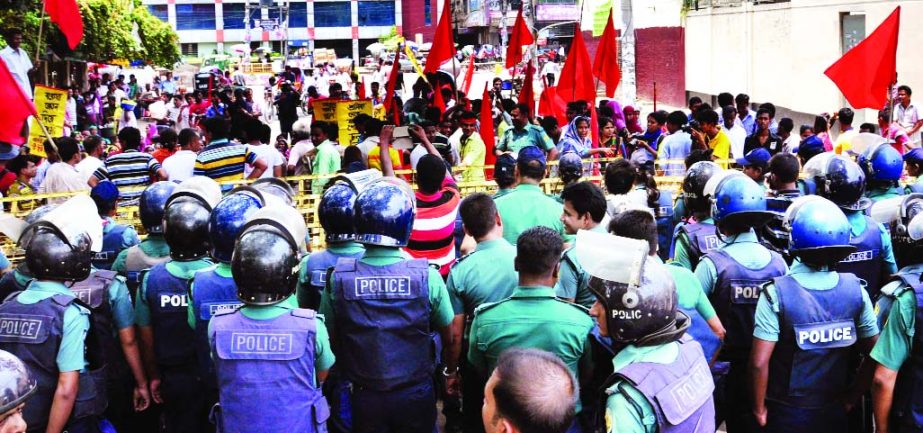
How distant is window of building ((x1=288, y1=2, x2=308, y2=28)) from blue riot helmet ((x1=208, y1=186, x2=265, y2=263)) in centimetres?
8927

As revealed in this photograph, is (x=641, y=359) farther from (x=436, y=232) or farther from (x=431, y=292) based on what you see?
(x=436, y=232)

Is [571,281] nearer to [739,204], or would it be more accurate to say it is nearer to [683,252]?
[739,204]

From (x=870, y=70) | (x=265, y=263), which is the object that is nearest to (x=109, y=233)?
(x=265, y=263)

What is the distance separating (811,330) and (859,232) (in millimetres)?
1773

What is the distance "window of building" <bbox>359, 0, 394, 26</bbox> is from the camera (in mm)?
91375

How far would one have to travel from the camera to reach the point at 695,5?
28922 millimetres

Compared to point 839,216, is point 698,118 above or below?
above

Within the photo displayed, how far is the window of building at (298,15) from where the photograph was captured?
91256 mm

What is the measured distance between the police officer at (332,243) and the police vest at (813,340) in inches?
91.5

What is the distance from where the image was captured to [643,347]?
345 centimetres

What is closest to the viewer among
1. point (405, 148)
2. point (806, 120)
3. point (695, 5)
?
point (405, 148)

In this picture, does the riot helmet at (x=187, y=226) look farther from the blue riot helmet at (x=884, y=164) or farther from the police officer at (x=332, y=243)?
the blue riot helmet at (x=884, y=164)

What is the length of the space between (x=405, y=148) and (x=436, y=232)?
4.26m

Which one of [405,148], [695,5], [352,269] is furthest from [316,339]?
[695,5]
